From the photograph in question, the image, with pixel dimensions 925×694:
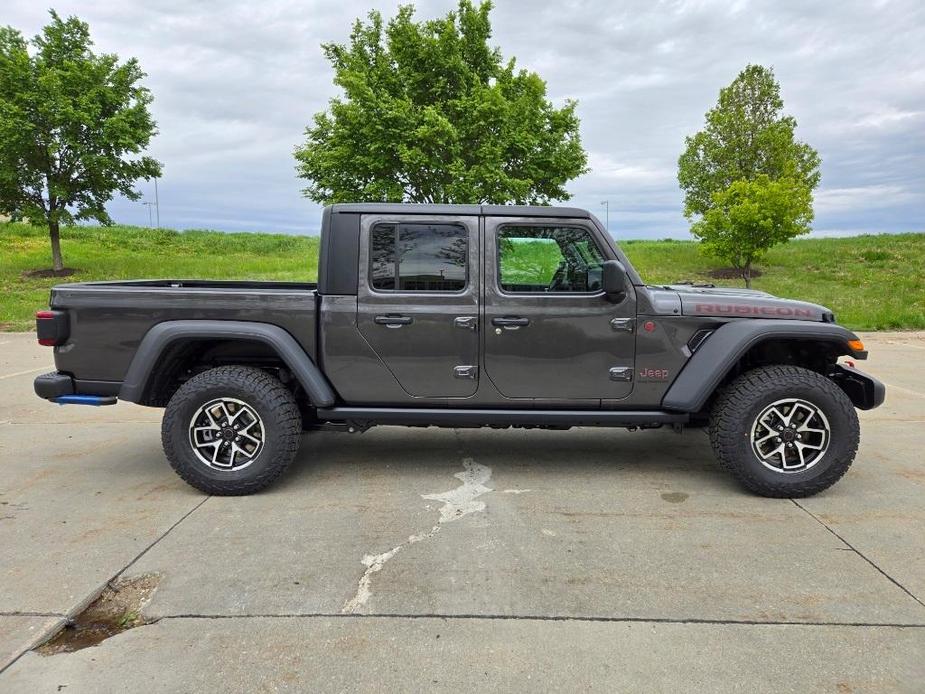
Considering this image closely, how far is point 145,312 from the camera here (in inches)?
154

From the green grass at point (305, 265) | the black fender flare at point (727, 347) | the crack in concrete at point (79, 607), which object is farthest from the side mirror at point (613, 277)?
the green grass at point (305, 265)

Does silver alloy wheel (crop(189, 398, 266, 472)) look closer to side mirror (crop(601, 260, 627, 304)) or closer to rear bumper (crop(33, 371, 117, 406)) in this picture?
rear bumper (crop(33, 371, 117, 406))

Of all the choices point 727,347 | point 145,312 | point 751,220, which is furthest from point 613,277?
point 751,220

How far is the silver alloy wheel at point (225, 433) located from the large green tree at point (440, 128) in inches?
536

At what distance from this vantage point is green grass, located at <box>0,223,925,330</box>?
58.7 ft

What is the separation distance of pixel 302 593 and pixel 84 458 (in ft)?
9.64

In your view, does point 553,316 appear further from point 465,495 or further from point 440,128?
point 440,128

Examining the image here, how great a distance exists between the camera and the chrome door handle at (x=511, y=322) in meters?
3.93

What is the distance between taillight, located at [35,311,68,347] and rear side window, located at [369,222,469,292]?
195 cm

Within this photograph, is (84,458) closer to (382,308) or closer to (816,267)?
(382,308)

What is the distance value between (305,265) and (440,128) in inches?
503

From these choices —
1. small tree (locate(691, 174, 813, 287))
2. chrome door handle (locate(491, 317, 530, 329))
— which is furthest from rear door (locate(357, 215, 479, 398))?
small tree (locate(691, 174, 813, 287))

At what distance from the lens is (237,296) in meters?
3.90

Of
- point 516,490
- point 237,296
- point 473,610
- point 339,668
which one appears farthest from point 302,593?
point 237,296
